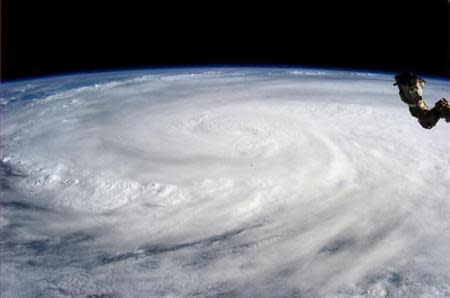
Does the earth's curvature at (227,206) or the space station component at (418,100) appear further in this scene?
the earth's curvature at (227,206)

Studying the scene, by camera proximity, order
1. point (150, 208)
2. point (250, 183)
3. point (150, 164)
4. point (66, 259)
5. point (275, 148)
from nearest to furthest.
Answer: point (66, 259), point (150, 208), point (250, 183), point (150, 164), point (275, 148)

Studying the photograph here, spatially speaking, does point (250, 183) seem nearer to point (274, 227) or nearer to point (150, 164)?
point (274, 227)

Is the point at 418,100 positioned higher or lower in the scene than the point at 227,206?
higher

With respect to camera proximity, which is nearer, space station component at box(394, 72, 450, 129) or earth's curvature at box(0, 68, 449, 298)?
space station component at box(394, 72, 450, 129)

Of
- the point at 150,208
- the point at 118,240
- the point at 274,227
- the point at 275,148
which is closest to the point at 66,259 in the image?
the point at 118,240

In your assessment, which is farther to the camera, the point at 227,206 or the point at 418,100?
the point at 227,206
